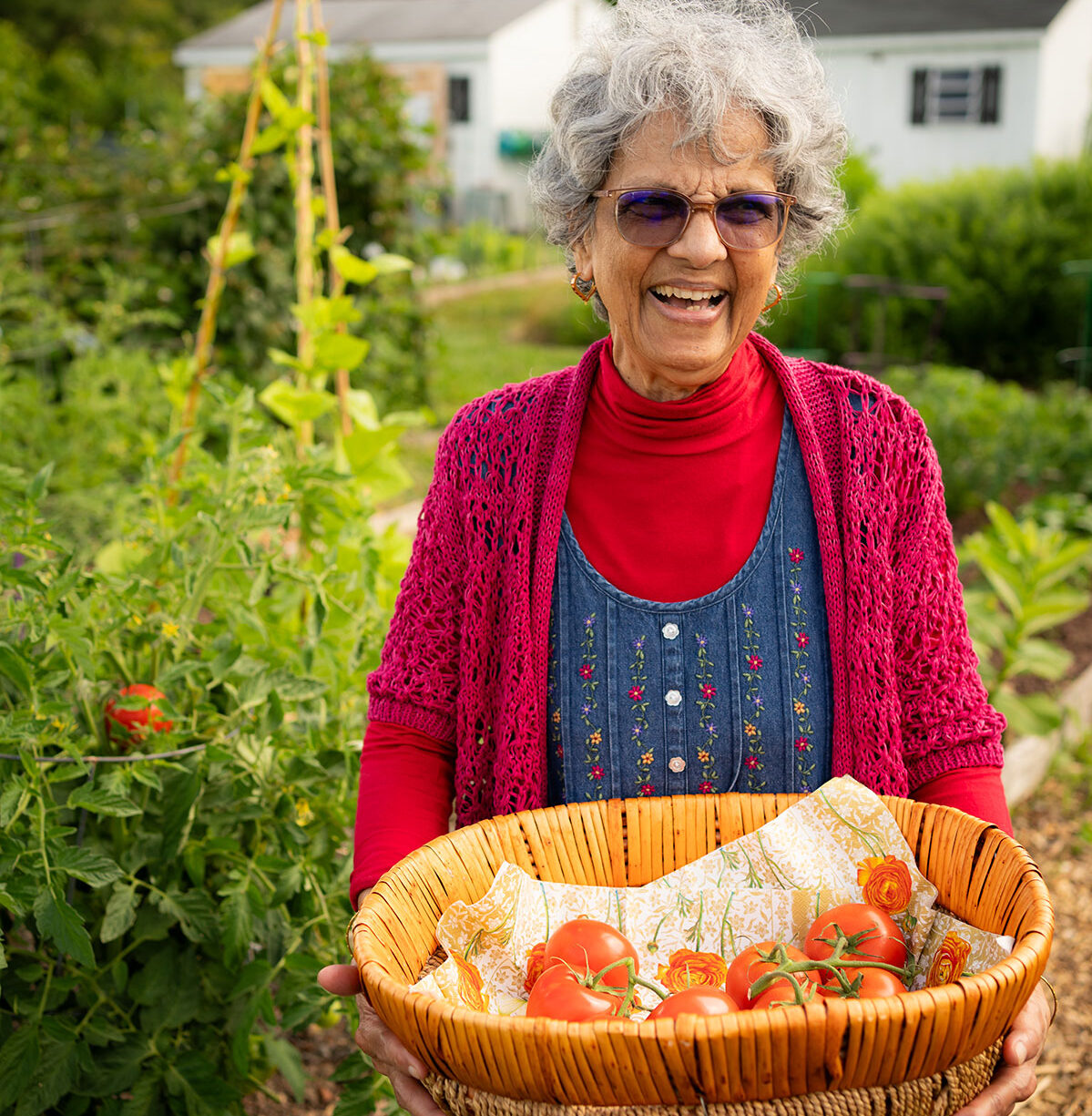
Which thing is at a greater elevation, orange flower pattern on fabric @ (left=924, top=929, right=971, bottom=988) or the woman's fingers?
orange flower pattern on fabric @ (left=924, top=929, right=971, bottom=988)

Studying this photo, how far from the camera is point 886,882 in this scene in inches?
57.9

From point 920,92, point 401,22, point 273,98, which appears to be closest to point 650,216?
point 273,98

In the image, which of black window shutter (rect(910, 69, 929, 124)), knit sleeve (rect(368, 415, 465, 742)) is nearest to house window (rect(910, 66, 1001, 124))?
black window shutter (rect(910, 69, 929, 124))

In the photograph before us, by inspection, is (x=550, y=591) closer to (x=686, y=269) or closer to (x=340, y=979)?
(x=686, y=269)

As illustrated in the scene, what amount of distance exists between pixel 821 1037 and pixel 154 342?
540cm

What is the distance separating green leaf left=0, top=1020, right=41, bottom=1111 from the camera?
1.68 metres

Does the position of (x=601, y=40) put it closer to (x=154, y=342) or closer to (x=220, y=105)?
(x=154, y=342)

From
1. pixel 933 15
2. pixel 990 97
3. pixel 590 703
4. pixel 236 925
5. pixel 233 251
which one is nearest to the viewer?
pixel 590 703

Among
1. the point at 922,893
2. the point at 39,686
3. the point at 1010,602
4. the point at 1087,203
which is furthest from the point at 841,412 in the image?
the point at 1087,203

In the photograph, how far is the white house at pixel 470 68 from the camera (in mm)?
23625

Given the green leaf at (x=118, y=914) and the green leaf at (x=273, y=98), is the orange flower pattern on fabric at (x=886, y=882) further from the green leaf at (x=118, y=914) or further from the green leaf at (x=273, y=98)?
the green leaf at (x=273, y=98)

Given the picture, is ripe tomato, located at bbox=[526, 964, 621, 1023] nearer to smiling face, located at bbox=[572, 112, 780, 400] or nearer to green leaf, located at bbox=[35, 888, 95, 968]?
green leaf, located at bbox=[35, 888, 95, 968]

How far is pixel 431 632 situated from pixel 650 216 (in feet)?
2.04

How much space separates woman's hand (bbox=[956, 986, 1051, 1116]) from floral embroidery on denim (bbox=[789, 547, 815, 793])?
45cm
